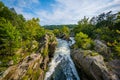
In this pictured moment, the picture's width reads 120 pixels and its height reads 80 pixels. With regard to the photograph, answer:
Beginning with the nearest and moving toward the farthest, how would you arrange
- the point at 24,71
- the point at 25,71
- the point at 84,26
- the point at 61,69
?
the point at 24,71 → the point at 25,71 → the point at 61,69 → the point at 84,26

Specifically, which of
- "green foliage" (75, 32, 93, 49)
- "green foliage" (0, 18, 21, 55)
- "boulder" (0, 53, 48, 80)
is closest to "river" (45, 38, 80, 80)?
"boulder" (0, 53, 48, 80)

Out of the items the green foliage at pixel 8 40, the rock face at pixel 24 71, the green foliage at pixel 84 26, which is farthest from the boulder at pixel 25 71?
the green foliage at pixel 84 26

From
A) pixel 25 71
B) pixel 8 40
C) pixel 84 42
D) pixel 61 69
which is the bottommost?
pixel 61 69

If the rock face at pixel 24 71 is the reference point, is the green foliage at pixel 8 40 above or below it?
above

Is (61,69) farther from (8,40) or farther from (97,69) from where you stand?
(8,40)

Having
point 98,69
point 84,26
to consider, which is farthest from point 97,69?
point 84,26

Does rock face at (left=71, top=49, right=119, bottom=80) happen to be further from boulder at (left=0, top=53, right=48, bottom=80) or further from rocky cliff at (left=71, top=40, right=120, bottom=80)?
boulder at (left=0, top=53, right=48, bottom=80)

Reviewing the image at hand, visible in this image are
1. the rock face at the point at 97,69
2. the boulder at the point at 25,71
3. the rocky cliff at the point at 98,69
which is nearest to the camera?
the boulder at the point at 25,71

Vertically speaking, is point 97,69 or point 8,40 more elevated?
point 8,40

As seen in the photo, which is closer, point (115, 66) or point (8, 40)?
point (115, 66)

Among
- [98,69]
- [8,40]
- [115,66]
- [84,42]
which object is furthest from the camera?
[84,42]

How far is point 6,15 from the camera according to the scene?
4806 centimetres

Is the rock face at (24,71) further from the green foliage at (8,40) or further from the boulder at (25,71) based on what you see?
the green foliage at (8,40)

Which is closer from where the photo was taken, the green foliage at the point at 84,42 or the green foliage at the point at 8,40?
the green foliage at the point at 8,40
